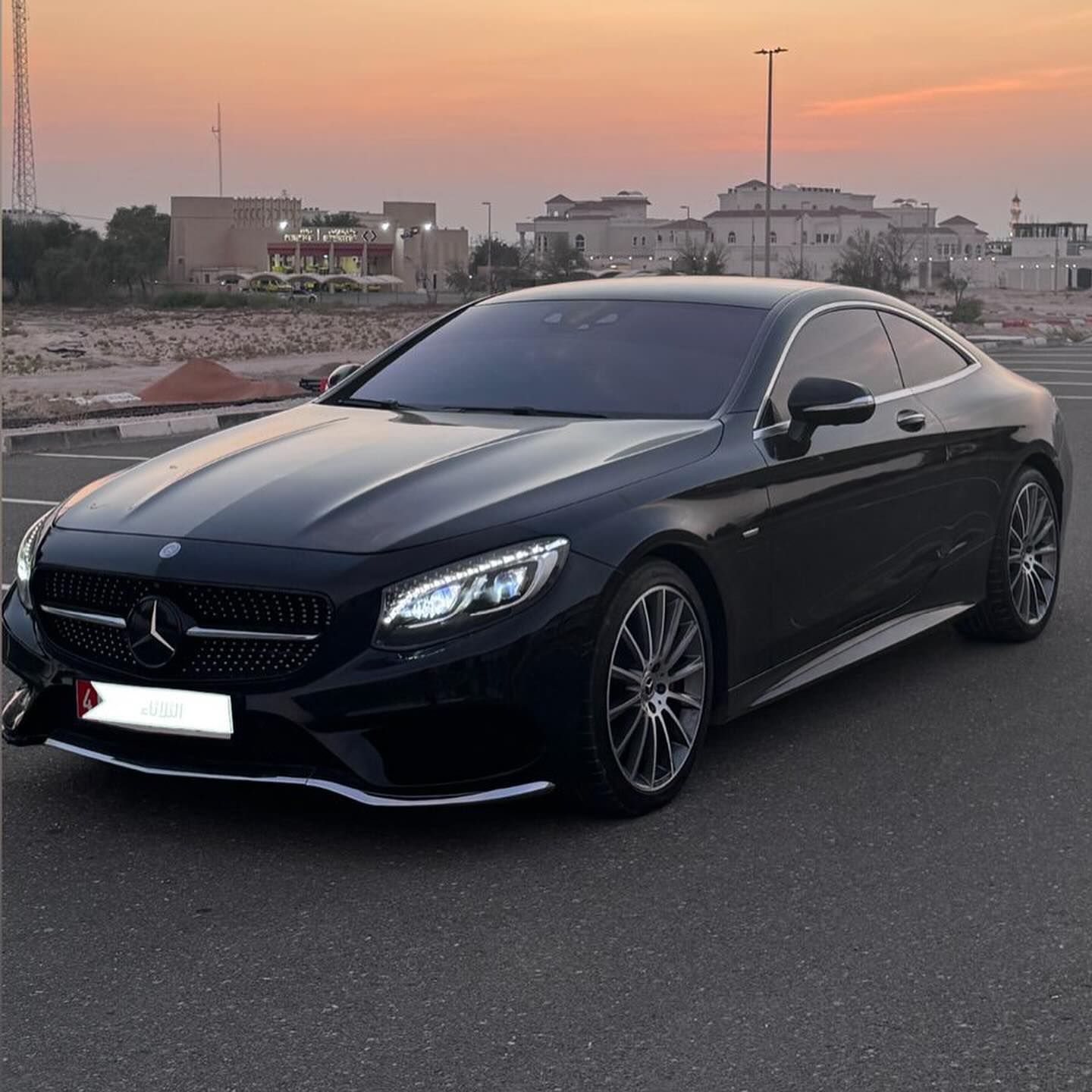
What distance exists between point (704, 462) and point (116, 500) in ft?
5.47

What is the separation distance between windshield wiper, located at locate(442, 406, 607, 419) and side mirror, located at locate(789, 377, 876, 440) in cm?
60

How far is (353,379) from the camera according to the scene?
596 centimetres

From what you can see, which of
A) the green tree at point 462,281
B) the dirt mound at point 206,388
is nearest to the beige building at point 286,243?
the green tree at point 462,281

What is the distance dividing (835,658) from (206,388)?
16863 millimetres

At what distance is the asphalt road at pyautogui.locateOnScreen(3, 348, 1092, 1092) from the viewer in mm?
3043

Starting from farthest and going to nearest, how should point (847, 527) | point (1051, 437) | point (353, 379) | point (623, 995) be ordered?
point (1051, 437), point (353, 379), point (847, 527), point (623, 995)

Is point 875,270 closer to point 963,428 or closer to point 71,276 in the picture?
point 71,276

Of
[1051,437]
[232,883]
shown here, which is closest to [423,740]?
[232,883]

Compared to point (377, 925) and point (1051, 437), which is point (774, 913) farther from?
point (1051, 437)

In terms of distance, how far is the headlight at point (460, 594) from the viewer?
4054mm

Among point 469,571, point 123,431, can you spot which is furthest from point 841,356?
point 123,431

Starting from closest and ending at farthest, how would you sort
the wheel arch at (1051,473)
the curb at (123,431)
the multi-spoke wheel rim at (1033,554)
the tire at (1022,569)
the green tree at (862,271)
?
the tire at (1022,569), the multi-spoke wheel rim at (1033,554), the wheel arch at (1051,473), the curb at (123,431), the green tree at (862,271)

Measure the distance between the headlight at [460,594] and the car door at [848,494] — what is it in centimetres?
108

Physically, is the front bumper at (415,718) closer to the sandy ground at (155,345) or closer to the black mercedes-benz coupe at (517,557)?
A: the black mercedes-benz coupe at (517,557)
